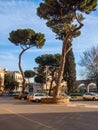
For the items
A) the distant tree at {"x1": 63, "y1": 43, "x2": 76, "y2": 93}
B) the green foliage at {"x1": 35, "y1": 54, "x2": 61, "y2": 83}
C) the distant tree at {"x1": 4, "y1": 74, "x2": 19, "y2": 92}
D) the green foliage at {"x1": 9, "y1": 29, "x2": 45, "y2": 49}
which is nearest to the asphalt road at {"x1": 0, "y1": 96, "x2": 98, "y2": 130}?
the green foliage at {"x1": 9, "y1": 29, "x2": 45, "y2": 49}

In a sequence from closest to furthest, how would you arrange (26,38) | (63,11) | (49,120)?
(49,120) < (63,11) < (26,38)

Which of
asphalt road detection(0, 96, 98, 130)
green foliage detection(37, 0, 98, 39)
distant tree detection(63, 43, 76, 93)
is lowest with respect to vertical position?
asphalt road detection(0, 96, 98, 130)

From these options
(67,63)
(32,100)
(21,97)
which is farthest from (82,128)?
(67,63)

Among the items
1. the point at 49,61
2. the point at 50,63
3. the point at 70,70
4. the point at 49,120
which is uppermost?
the point at 49,61

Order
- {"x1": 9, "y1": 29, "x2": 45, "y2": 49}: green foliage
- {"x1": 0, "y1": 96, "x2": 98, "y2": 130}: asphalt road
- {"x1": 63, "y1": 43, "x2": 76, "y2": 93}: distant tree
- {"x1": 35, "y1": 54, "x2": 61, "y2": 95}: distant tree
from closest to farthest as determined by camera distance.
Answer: {"x1": 0, "y1": 96, "x2": 98, "y2": 130}: asphalt road → {"x1": 9, "y1": 29, "x2": 45, "y2": 49}: green foliage → {"x1": 63, "y1": 43, "x2": 76, "y2": 93}: distant tree → {"x1": 35, "y1": 54, "x2": 61, "y2": 95}: distant tree

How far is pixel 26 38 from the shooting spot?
67.0 metres

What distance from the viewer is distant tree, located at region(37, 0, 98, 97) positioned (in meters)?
43.6

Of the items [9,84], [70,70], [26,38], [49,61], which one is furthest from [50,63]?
[9,84]

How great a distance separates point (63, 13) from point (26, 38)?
22558 millimetres

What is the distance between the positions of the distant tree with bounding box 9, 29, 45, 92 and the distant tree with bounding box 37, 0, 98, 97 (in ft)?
58.7

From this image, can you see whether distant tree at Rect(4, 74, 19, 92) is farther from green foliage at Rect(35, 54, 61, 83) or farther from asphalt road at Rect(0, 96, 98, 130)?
asphalt road at Rect(0, 96, 98, 130)

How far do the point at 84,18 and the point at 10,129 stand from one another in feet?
111

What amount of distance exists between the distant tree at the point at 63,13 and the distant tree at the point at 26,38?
17.9m

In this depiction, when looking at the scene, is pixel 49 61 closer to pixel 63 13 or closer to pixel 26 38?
pixel 26 38
